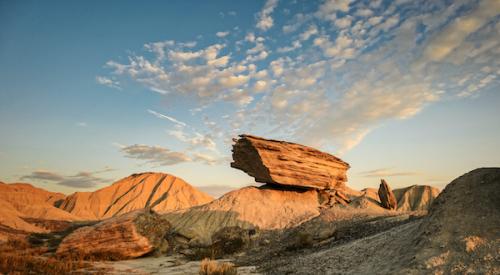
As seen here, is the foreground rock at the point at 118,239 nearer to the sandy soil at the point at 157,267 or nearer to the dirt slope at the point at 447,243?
the sandy soil at the point at 157,267

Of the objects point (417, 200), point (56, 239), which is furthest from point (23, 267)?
point (417, 200)

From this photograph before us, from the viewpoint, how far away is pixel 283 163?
2736cm

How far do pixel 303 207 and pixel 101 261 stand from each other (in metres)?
15.7

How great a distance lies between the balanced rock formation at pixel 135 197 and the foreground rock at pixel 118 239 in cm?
4386

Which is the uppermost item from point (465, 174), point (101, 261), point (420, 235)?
point (465, 174)

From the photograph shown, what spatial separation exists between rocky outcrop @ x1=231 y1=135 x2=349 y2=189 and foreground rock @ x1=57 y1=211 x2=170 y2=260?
36.7ft

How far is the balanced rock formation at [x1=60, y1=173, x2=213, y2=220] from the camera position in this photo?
6525 centimetres

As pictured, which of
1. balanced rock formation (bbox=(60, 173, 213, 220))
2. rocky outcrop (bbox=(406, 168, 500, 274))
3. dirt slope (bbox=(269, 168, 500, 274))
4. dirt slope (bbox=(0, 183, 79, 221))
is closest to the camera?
rocky outcrop (bbox=(406, 168, 500, 274))

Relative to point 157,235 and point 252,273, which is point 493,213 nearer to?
point 252,273

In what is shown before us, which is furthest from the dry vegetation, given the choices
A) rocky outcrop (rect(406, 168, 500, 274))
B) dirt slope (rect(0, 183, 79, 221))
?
dirt slope (rect(0, 183, 79, 221))

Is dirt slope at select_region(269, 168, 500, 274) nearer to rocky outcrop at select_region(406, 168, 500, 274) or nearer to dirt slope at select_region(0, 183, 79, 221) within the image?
rocky outcrop at select_region(406, 168, 500, 274)

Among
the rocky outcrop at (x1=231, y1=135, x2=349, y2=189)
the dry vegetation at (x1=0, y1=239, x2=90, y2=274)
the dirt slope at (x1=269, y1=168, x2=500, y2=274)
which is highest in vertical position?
the rocky outcrop at (x1=231, y1=135, x2=349, y2=189)

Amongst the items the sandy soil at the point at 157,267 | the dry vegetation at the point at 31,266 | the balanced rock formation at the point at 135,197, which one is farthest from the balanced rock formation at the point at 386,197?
the balanced rock formation at the point at 135,197

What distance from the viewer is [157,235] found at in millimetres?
18250
